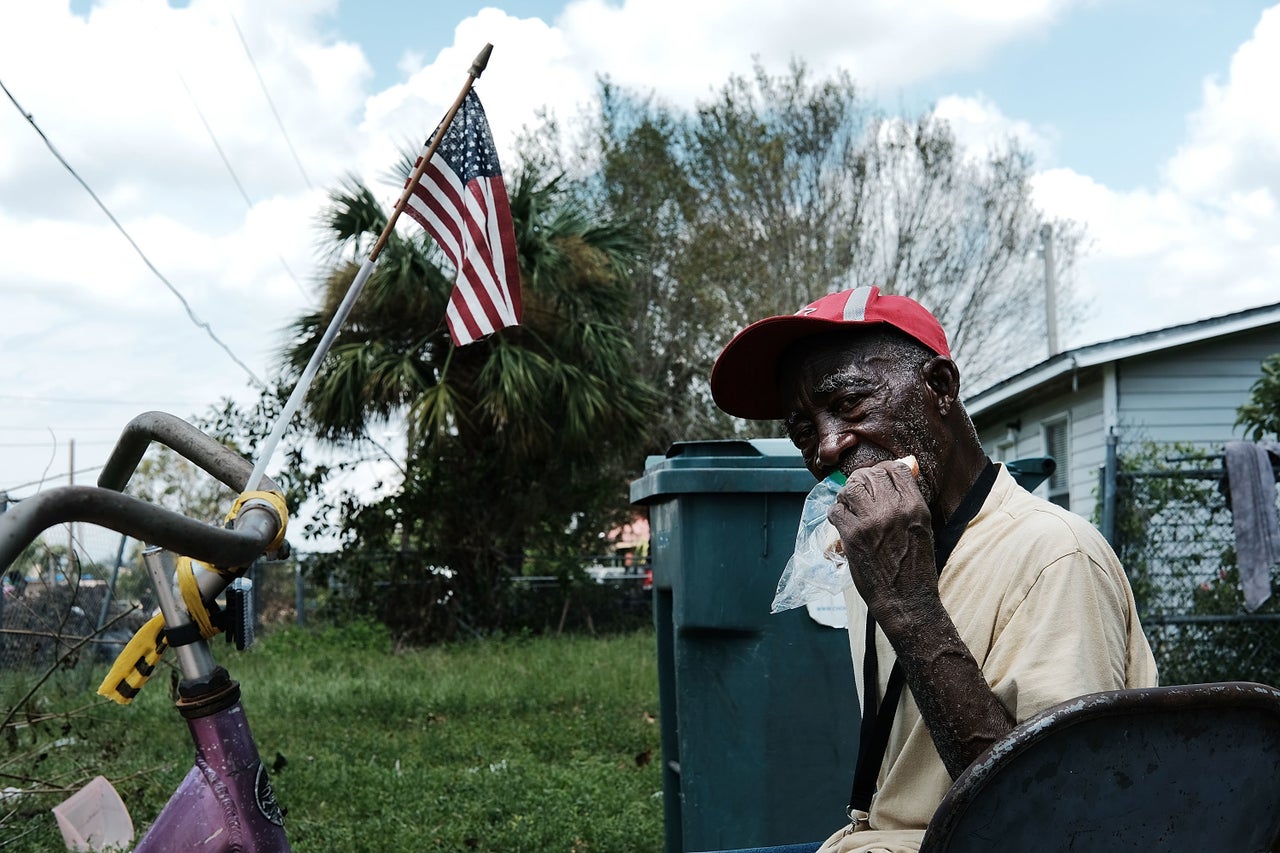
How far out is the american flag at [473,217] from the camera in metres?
3.68

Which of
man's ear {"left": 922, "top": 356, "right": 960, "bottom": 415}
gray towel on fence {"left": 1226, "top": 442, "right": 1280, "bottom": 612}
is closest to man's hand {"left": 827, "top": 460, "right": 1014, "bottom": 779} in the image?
man's ear {"left": 922, "top": 356, "right": 960, "bottom": 415}

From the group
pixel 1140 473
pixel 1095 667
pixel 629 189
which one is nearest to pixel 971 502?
pixel 1095 667

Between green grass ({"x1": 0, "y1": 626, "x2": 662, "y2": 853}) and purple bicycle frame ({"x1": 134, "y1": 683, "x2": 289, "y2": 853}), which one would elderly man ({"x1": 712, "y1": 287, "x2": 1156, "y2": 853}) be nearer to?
purple bicycle frame ({"x1": 134, "y1": 683, "x2": 289, "y2": 853})

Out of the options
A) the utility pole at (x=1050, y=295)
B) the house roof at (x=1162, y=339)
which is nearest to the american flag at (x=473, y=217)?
the house roof at (x=1162, y=339)

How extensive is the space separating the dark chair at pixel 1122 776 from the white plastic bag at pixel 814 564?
773mm

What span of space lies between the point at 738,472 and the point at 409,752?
3702 mm

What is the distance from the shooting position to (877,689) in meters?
1.78

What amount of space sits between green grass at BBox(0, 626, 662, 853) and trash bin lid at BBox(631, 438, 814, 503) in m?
1.81

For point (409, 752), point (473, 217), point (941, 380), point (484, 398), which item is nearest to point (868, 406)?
point (941, 380)

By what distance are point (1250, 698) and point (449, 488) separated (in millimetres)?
12337

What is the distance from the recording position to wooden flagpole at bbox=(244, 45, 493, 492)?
1.81 m

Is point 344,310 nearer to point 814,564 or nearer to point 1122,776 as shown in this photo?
point 814,564

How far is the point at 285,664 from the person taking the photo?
10.8m

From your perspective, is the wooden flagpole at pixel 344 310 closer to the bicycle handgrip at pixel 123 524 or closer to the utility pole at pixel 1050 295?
the bicycle handgrip at pixel 123 524
